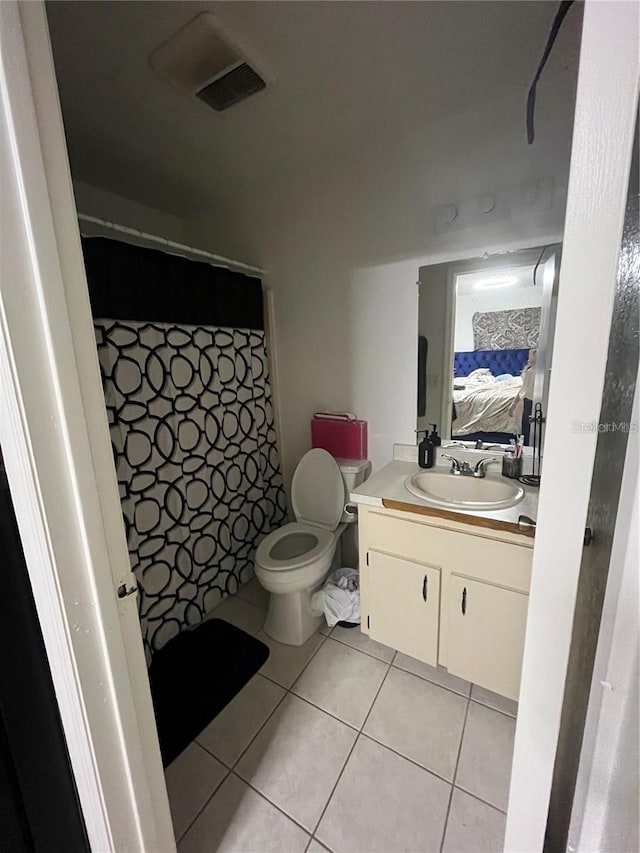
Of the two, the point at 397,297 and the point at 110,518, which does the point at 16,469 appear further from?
the point at 397,297

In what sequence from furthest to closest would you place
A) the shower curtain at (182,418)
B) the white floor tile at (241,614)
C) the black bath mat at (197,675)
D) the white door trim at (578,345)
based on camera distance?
the white floor tile at (241,614), the shower curtain at (182,418), the black bath mat at (197,675), the white door trim at (578,345)

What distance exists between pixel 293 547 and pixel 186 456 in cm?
77

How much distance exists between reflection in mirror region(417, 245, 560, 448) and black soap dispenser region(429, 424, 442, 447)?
2 cm

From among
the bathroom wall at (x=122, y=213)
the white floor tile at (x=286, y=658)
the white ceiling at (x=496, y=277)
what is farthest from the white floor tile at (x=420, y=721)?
the bathroom wall at (x=122, y=213)

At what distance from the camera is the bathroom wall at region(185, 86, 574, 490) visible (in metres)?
1.39

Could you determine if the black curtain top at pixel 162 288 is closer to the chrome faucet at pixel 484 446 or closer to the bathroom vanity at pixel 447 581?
the bathroom vanity at pixel 447 581

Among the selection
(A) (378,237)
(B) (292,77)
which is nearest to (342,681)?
(A) (378,237)

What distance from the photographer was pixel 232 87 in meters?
1.25

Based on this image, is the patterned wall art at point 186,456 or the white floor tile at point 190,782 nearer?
the white floor tile at point 190,782

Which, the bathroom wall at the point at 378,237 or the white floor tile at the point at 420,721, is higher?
the bathroom wall at the point at 378,237

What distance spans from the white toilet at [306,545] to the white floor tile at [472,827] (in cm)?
83

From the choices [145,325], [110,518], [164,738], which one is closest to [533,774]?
[110,518]

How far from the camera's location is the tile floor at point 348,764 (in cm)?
103

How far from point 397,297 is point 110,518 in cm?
157
